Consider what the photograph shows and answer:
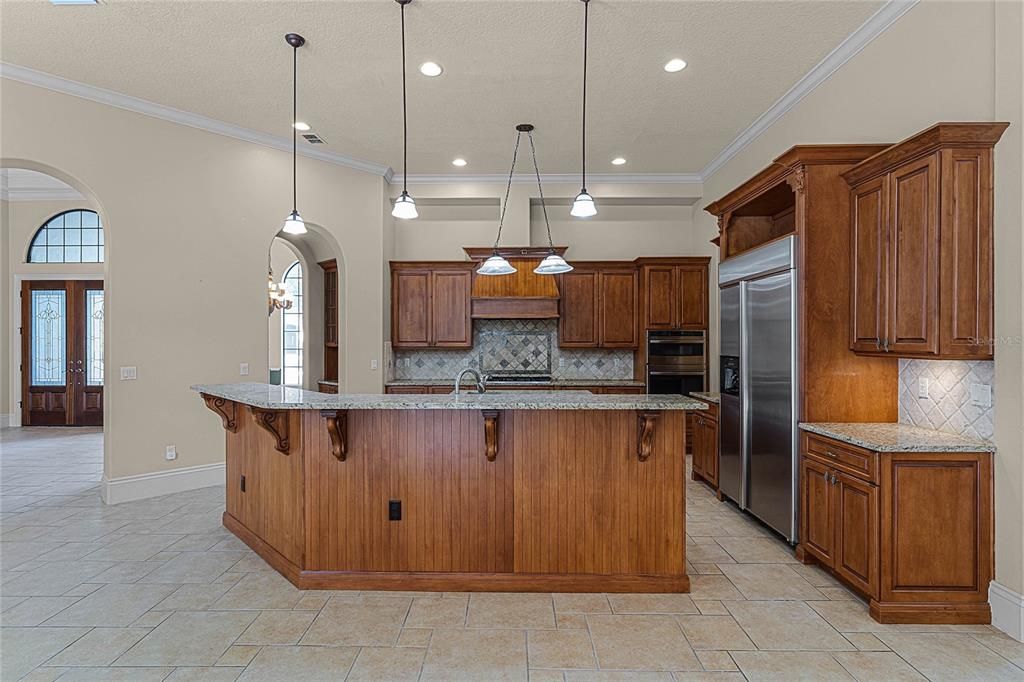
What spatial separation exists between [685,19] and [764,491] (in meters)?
3.17

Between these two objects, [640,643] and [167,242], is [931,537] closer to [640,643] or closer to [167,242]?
[640,643]

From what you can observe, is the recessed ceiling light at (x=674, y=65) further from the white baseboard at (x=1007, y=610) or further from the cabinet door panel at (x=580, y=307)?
the white baseboard at (x=1007, y=610)

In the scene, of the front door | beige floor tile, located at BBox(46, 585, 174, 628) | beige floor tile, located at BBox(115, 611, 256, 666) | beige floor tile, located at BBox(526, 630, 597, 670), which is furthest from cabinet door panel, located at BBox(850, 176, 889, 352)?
the front door

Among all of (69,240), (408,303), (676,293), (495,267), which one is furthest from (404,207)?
(69,240)

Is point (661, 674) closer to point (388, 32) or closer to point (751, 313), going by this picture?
point (751, 313)

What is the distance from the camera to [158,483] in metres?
4.78

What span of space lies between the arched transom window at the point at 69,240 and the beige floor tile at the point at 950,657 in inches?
390

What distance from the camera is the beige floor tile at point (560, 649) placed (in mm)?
2307

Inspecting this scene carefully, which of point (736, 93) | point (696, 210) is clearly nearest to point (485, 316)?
point (696, 210)

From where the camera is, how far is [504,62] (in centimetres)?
396

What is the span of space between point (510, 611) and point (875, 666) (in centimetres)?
160

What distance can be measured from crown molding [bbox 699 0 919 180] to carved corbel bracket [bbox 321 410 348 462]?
3.97 meters

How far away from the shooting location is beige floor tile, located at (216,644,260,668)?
7.55 ft

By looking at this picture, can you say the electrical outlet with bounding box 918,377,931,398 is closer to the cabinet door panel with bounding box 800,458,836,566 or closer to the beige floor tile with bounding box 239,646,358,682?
the cabinet door panel with bounding box 800,458,836,566
